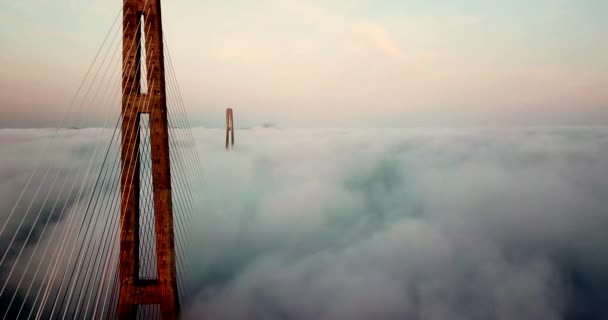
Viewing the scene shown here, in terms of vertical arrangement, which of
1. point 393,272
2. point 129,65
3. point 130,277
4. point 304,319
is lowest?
point 393,272

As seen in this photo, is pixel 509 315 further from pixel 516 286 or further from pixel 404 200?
pixel 404 200

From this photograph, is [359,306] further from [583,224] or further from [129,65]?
[583,224]

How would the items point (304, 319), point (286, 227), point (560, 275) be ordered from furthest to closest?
point (286, 227)
point (560, 275)
point (304, 319)

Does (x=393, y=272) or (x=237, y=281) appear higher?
(x=237, y=281)

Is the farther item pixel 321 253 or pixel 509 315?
pixel 321 253

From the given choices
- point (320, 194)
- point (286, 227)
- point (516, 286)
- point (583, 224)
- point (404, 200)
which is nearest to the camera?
point (516, 286)

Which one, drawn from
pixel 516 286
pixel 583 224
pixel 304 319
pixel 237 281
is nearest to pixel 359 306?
pixel 304 319
